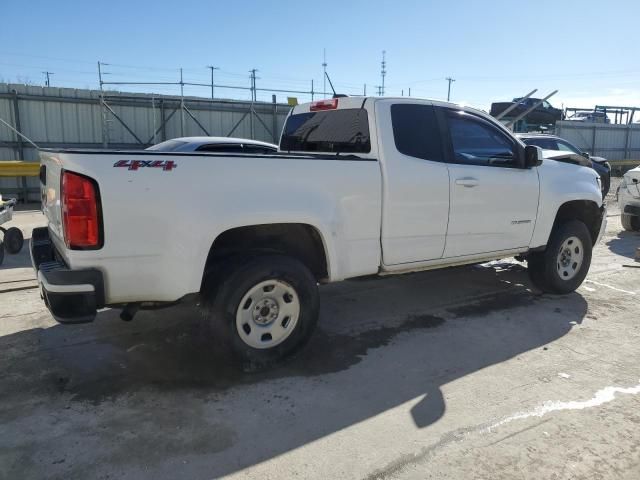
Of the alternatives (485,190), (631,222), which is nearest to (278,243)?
(485,190)

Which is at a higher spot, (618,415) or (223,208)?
(223,208)

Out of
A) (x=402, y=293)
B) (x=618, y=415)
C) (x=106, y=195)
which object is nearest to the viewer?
(x=106, y=195)

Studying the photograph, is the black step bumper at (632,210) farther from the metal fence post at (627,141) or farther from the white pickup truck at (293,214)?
the metal fence post at (627,141)

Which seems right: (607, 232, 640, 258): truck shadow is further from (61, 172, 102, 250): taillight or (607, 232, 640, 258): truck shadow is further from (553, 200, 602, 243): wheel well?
(61, 172, 102, 250): taillight

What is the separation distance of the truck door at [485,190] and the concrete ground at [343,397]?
0.79 meters

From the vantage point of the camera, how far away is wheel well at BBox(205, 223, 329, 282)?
153 inches

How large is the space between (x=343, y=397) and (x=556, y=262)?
3407 millimetres

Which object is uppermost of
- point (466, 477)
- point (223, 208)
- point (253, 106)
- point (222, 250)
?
point (253, 106)

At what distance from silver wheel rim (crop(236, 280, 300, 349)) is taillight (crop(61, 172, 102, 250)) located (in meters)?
1.11

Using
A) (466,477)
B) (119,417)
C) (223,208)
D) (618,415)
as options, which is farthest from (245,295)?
(618,415)

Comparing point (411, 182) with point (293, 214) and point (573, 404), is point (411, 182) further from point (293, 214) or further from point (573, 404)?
point (573, 404)

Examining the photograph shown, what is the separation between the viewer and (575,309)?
5590mm

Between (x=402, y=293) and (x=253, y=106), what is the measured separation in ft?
45.7

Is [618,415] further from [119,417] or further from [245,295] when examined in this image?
[119,417]
